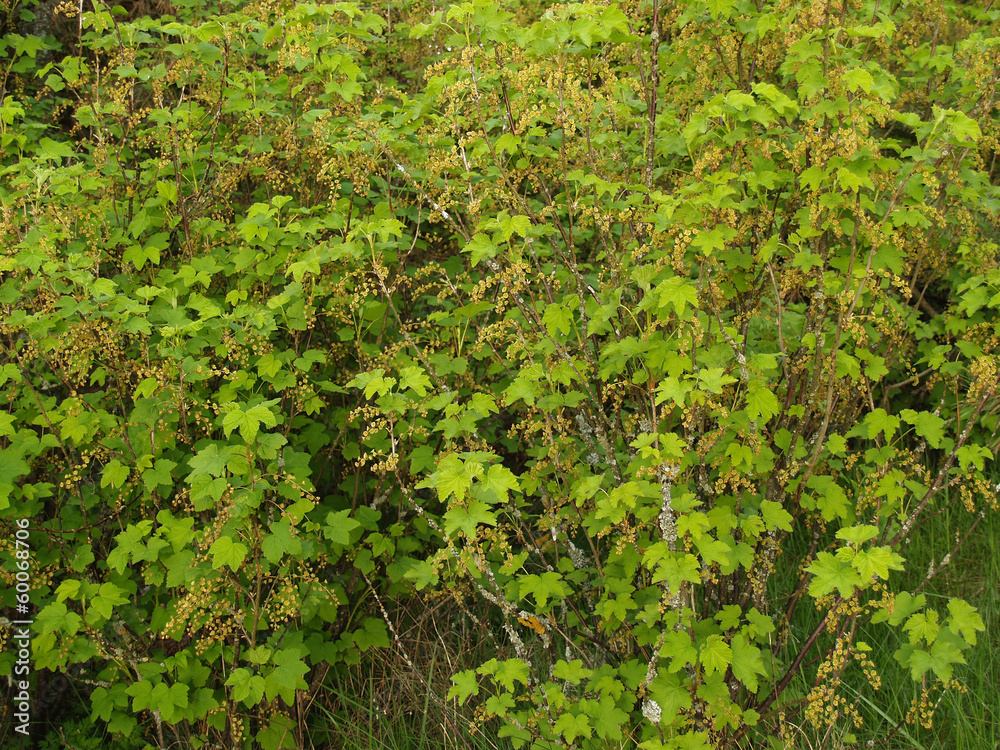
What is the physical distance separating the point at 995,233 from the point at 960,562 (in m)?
2.25

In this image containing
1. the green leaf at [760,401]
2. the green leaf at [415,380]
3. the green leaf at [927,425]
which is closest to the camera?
the green leaf at [760,401]

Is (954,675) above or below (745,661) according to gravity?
below

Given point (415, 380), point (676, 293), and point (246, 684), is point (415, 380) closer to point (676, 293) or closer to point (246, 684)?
point (676, 293)

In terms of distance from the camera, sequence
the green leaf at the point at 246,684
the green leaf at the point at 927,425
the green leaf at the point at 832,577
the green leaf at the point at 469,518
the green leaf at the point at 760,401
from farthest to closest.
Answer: the green leaf at the point at 927,425
the green leaf at the point at 246,684
the green leaf at the point at 760,401
the green leaf at the point at 469,518
the green leaf at the point at 832,577

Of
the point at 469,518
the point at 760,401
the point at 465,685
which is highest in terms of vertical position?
the point at 760,401

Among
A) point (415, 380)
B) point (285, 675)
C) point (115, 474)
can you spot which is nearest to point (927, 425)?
point (415, 380)

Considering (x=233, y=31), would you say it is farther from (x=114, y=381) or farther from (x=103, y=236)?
(x=114, y=381)

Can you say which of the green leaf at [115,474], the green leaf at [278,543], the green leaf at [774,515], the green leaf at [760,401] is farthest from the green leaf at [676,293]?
the green leaf at [115,474]

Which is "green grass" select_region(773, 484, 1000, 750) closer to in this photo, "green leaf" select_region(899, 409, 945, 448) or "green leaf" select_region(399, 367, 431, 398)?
"green leaf" select_region(899, 409, 945, 448)

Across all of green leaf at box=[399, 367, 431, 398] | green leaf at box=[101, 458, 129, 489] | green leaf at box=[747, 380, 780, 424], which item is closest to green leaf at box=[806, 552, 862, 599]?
green leaf at box=[747, 380, 780, 424]

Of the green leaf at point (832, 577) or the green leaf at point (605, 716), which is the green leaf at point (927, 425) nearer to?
the green leaf at point (832, 577)

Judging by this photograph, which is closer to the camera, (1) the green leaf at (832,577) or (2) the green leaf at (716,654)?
(1) the green leaf at (832,577)

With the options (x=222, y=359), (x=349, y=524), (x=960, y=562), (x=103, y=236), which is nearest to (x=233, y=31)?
(x=103, y=236)

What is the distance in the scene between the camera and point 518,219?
2635mm
